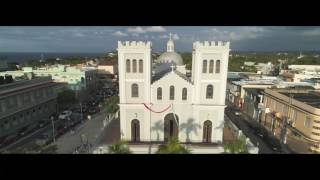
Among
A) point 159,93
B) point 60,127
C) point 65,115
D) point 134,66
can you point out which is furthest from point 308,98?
point 65,115

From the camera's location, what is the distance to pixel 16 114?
1423 cm

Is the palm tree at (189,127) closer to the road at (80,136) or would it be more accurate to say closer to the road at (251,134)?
the road at (251,134)

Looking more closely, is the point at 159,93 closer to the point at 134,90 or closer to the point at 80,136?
the point at 134,90

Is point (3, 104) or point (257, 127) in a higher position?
point (3, 104)

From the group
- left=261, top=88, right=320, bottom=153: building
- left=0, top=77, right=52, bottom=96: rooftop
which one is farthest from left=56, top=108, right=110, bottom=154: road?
left=261, top=88, right=320, bottom=153: building

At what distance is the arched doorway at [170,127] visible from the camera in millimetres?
11198

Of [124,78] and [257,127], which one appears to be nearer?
[124,78]

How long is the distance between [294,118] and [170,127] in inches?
279

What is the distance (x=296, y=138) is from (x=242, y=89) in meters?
7.92

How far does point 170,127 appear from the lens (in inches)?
446

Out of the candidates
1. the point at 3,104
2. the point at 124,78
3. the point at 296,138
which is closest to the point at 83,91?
the point at 3,104

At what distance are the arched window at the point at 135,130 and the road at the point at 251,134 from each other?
5629 mm

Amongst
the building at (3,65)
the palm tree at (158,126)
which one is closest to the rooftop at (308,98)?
the palm tree at (158,126)
